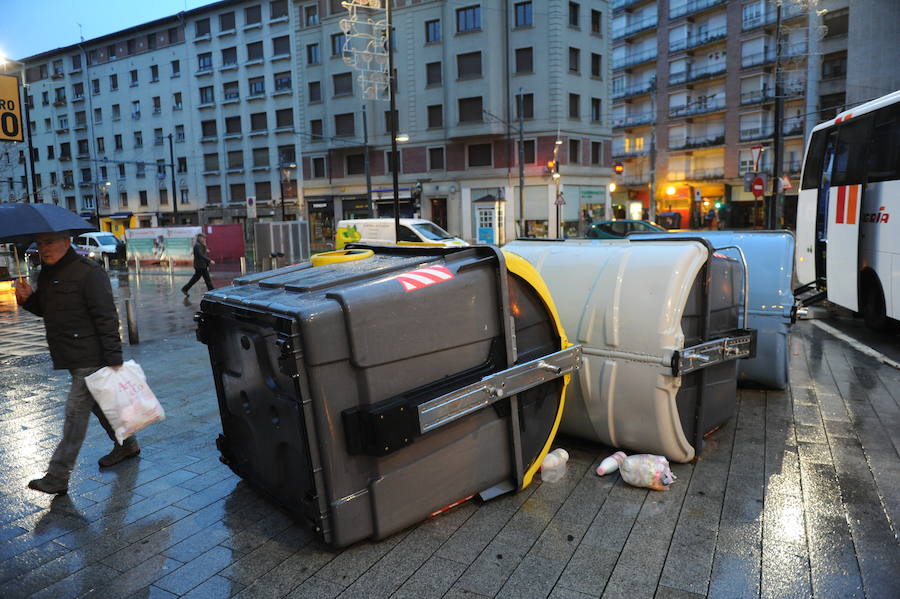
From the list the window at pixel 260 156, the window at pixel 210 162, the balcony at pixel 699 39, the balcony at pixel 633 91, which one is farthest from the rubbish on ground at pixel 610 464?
the balcony at pixel 633 91

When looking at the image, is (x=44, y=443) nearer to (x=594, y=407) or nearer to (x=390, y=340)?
(x=390, y=340)

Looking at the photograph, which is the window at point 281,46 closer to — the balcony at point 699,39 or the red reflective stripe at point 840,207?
the balcony at point 699,39

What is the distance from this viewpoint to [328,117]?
141ft

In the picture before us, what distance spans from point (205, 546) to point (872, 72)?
3794 centimetres

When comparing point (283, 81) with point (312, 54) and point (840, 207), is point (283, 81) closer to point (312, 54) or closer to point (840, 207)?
point (312, 54)

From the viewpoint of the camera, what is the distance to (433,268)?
3346 millimetres

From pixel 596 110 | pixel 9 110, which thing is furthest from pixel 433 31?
pixel 9 110

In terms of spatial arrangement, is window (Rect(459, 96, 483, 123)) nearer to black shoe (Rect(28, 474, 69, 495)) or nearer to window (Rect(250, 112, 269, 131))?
window (Rect(250, 112, 269, 131))

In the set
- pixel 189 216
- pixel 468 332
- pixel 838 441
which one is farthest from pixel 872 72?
pixel 189 216

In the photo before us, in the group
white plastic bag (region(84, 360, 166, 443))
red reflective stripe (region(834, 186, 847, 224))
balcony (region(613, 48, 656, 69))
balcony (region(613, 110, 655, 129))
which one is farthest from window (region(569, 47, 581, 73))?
white plastic bag (region(84, 360, 166, 443))

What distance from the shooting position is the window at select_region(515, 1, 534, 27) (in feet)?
122

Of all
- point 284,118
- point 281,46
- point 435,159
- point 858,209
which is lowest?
point 858,209

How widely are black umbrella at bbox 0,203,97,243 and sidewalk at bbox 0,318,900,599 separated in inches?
67.1

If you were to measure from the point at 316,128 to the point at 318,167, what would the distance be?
2775 millimetres
